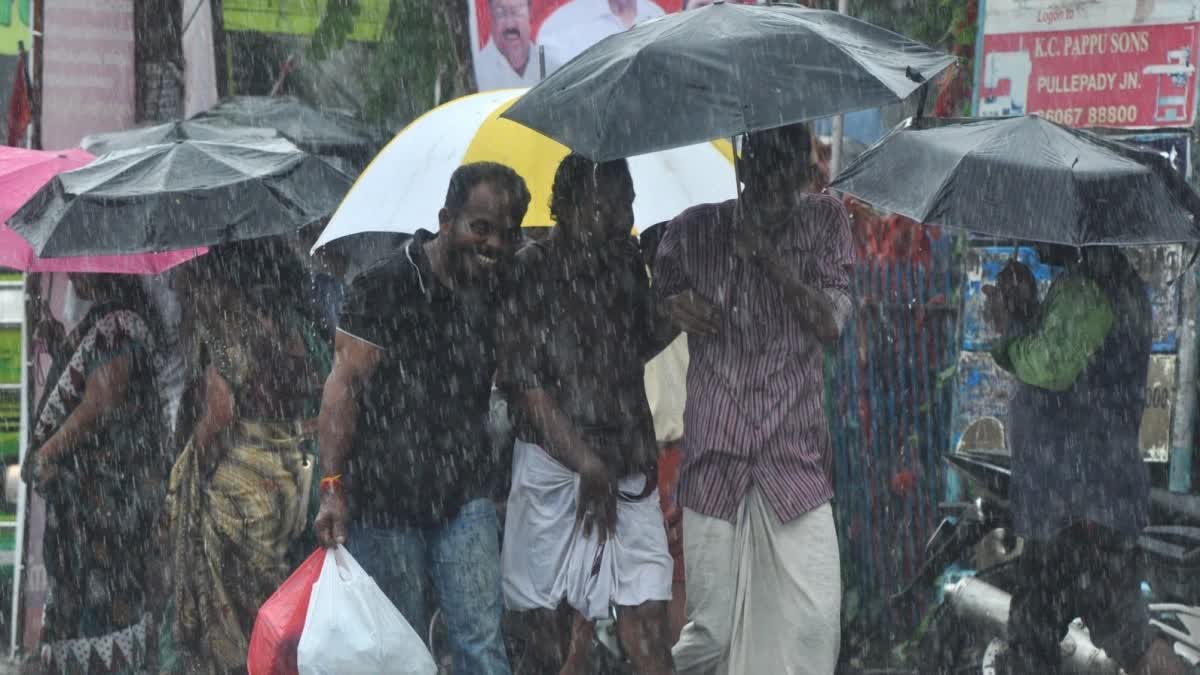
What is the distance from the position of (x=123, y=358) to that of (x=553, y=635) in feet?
6.21

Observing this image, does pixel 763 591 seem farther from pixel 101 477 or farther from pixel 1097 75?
pixel 1097 75

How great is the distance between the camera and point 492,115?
589cm

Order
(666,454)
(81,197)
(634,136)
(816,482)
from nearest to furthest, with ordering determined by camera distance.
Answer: (634,136) < (816,482) < (81,197) < (666,454)

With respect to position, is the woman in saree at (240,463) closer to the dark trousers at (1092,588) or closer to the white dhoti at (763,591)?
the white dhoti at (763,591)

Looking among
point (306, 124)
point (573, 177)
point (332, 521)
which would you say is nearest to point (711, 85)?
point (573, 177)

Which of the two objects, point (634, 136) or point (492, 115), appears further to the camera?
point (492, 115)

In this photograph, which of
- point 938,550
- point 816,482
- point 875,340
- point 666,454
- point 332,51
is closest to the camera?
point 816,482

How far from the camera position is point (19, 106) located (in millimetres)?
8773

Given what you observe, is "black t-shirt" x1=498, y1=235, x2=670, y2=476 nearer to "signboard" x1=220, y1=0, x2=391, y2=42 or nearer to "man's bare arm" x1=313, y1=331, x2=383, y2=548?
"man's bare arm" x1=313, y1=331, x2=383, y2=548

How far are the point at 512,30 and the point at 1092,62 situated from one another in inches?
131

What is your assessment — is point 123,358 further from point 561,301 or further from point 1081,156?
point 1081,156

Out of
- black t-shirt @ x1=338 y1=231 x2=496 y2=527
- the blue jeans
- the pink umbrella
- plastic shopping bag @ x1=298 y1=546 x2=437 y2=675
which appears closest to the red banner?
black t-shirt @ x1=338 y1=231 x2=496 y2=527

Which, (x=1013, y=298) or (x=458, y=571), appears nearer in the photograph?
(x=458, y=571)

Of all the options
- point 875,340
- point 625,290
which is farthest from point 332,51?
point 625,290
